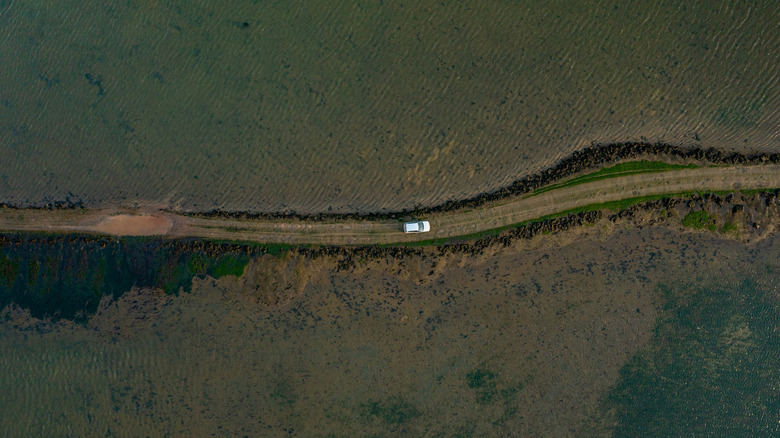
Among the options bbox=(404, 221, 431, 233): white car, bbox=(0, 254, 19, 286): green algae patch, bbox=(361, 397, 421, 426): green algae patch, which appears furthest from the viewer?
bbox=(0, 254, 19, 286): green algae patch

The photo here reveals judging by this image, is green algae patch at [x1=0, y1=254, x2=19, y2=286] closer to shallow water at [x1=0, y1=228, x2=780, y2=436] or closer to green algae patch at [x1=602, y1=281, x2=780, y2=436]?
shallow water at [x1=0, y1=228, x2=780, y2=436]

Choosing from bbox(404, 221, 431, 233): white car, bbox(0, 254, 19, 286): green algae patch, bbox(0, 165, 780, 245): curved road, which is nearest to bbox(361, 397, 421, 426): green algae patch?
bbox(0, 165, 780, 245): curved road

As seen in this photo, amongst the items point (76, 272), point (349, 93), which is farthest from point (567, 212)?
point (76, 272)

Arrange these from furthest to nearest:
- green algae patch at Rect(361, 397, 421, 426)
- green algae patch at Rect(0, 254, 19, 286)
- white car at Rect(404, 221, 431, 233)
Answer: green algae patch at Rect(0, 254, 19, 286) → green algae patch at Rect(361, 397, 421, 426) → white car at Rect(404, 221, 431, 233)

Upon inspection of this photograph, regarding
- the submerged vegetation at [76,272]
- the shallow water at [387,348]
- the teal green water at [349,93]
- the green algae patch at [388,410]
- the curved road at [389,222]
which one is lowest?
the green algae patch at [388,410]

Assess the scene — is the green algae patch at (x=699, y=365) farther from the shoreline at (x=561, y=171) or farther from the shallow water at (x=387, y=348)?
the shoreline at (x=561, y=171)

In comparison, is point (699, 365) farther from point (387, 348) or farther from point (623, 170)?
point (387, 348)

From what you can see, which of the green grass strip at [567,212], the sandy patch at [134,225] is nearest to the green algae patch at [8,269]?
the sandy patch at [134,225]
